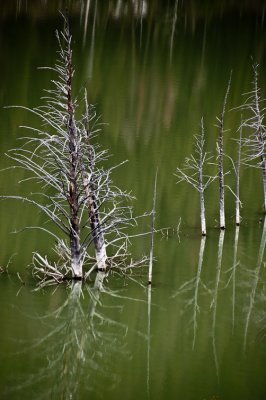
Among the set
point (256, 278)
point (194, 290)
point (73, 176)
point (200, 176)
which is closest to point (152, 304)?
point (194, 290)

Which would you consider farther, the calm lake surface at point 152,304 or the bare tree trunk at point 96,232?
the bare tree trunk at point 96,232

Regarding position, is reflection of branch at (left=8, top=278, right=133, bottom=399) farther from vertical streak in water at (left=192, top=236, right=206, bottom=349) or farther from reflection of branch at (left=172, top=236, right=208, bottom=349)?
reflection of branch at (left=172, top=236, right=208, bottom=349)

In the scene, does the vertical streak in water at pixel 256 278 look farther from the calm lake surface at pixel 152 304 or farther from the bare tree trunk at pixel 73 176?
the bare tree trunk at pixel 73 176

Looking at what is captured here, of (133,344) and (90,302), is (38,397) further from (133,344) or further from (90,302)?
(90,302)

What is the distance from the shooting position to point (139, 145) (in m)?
73.3

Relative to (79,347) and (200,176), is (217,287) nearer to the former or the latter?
(79,347)

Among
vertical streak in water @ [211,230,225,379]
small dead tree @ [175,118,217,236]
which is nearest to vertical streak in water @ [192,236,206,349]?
vertical streak in water @ [211,230,225,379]

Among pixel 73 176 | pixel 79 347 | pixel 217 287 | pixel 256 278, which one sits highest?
pixel 73 176

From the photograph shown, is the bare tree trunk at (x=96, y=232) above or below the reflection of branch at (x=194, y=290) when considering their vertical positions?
above

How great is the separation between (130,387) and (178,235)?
1828cm

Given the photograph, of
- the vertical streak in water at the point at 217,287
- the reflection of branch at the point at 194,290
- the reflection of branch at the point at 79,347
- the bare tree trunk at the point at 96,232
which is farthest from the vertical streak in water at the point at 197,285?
the bare tree trunk at the point at 96,232

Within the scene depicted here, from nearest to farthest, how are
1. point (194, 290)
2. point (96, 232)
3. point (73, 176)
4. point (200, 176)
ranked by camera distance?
point (73, 176) → point (96, 232) → point (194, 290) → point (200, 176)

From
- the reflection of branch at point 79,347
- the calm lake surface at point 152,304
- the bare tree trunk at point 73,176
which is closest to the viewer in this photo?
the reflection of branch at point 79,347

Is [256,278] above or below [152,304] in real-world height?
above
